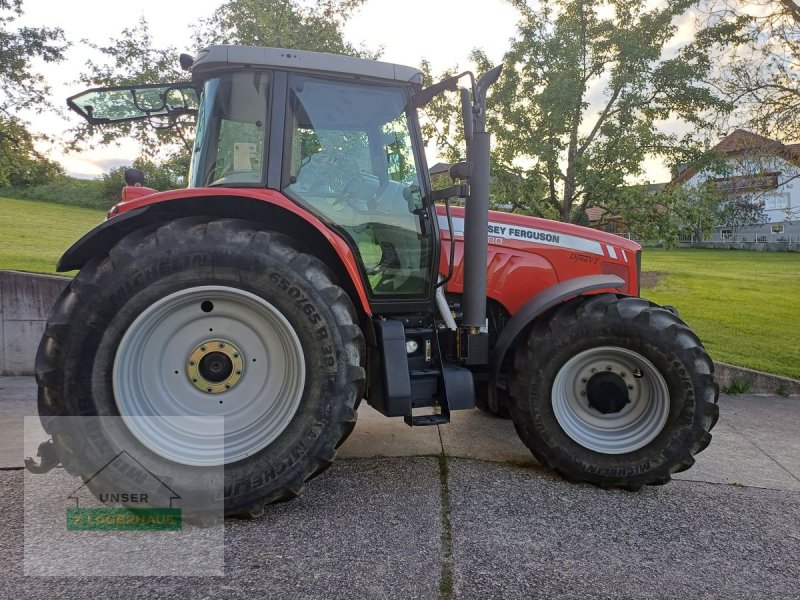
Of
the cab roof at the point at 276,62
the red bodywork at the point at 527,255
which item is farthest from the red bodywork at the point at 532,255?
the cab roof at the point at 276,62

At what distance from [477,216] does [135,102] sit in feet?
6.97

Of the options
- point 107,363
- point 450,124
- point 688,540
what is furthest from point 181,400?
point 450,124

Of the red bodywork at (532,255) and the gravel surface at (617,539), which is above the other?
the red bodywork at (532,255)

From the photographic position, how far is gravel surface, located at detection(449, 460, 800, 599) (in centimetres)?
222

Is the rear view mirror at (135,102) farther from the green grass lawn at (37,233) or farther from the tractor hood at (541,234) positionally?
the green grass lawn at (37,233)

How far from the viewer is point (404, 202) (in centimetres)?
325

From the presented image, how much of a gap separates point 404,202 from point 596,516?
196 cm

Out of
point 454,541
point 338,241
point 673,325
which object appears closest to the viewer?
point 454,541

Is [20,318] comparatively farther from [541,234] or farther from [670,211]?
[670,211]

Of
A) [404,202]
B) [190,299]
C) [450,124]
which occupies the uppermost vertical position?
[450,124]

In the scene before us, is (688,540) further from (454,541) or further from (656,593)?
(454,541)

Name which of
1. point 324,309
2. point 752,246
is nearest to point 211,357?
point 324,309

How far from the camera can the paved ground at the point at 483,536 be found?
2135mm

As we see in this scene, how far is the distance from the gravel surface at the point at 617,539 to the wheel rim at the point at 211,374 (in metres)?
1.10
